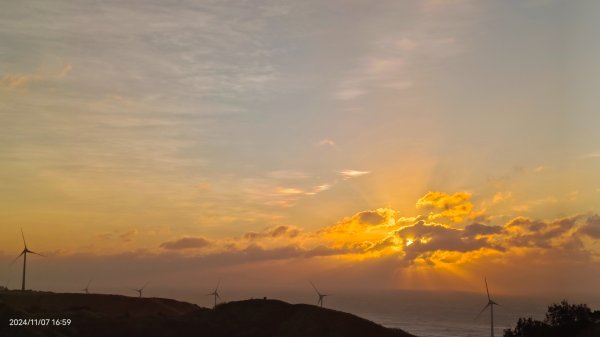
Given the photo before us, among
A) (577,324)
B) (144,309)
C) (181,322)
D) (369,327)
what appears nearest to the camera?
(577,324)

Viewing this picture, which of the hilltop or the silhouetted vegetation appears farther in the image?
the hilltop

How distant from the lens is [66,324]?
341ft

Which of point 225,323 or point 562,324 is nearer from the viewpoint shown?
point 562,324

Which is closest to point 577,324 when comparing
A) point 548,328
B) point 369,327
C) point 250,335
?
point 548,328

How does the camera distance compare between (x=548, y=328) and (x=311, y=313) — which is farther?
(x=311, y=313)

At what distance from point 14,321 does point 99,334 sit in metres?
15.3

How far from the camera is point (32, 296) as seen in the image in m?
138

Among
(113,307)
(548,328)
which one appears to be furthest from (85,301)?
(548,328)

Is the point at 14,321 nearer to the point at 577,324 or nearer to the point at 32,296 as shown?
the point at 32,296

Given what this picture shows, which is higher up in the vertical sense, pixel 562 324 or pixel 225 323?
pixel 562 324

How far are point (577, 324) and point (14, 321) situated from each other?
9756 centimetres

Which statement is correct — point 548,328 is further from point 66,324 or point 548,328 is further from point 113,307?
point 113,307

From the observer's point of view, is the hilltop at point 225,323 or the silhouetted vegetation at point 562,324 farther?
the hilltop at point 225,323

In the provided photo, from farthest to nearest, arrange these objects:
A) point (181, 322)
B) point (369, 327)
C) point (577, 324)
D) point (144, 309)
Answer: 1. point (144, 309)
2. point (181, 322)
3. point (369, 327)
4. point (577, 324)
